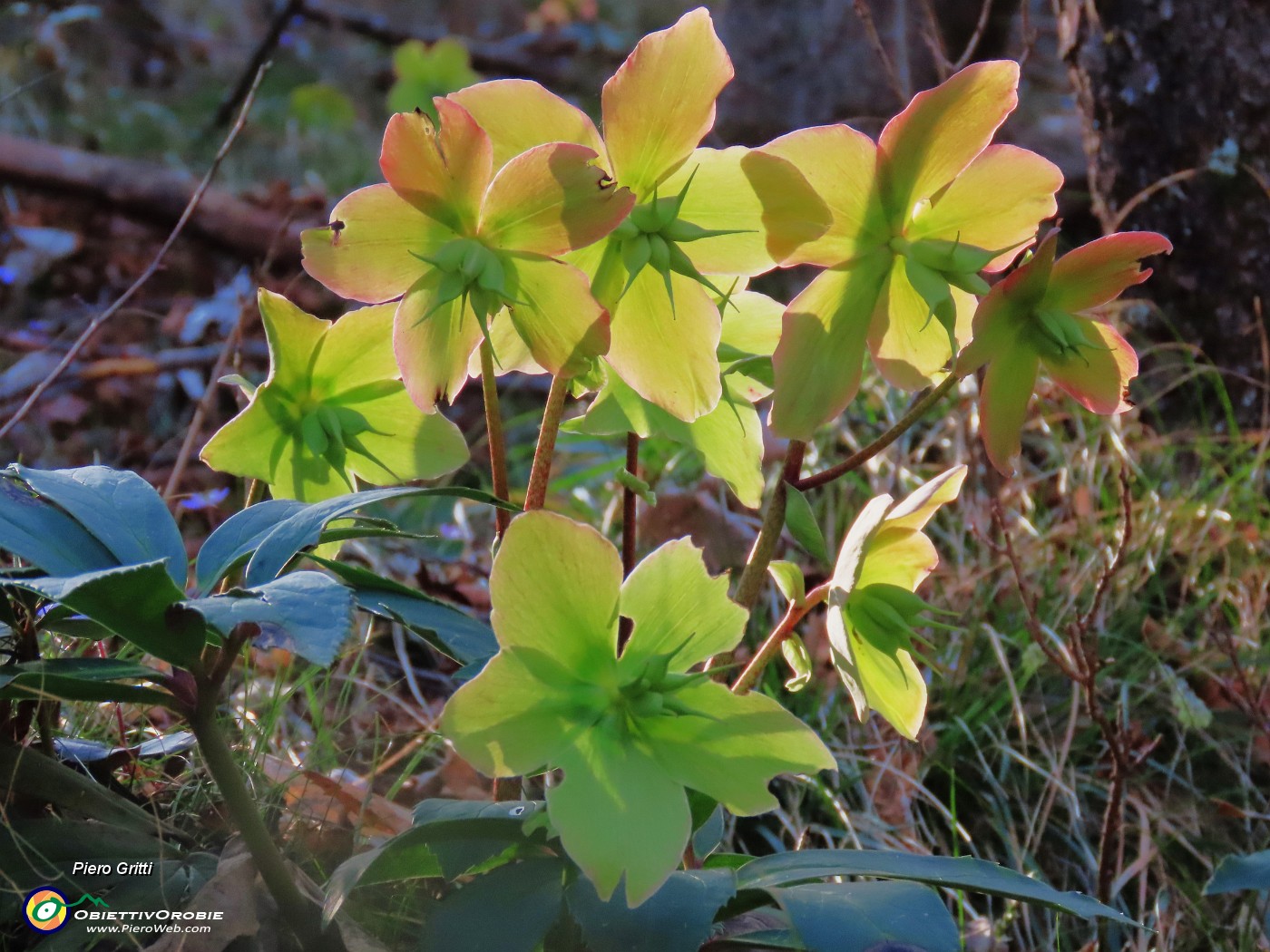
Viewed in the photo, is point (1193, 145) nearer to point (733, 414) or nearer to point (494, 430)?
point (733, 414)

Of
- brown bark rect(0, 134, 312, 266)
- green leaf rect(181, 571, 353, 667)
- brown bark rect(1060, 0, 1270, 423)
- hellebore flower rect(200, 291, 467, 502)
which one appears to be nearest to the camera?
green leaf rect(181, 571, 353, 667)

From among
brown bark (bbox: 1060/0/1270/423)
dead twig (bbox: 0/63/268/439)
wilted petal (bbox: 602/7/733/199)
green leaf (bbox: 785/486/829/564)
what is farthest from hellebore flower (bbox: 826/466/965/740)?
brown bark (bbox: 1060/0/1270/423)

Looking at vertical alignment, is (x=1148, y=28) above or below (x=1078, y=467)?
above

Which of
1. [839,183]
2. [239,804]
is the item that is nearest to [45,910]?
[239,804]

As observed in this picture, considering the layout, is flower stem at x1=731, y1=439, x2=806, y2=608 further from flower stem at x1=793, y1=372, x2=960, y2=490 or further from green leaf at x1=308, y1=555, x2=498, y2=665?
green leaf at x1=308, y1=555, x2=498, y2=665

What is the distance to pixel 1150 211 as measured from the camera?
158 centimetres

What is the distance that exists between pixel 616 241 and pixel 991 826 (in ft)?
2.87

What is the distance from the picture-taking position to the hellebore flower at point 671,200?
1.76 feet

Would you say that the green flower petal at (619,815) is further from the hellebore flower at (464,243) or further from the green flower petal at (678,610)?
the hellebore flower at (464,243)

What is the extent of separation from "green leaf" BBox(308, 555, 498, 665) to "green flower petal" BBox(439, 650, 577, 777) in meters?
0.08

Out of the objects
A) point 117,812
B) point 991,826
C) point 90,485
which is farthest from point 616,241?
point 991,826

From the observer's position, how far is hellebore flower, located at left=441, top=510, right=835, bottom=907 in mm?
484

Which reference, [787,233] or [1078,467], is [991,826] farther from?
[787,233]

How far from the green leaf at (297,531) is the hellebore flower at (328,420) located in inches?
3.7
